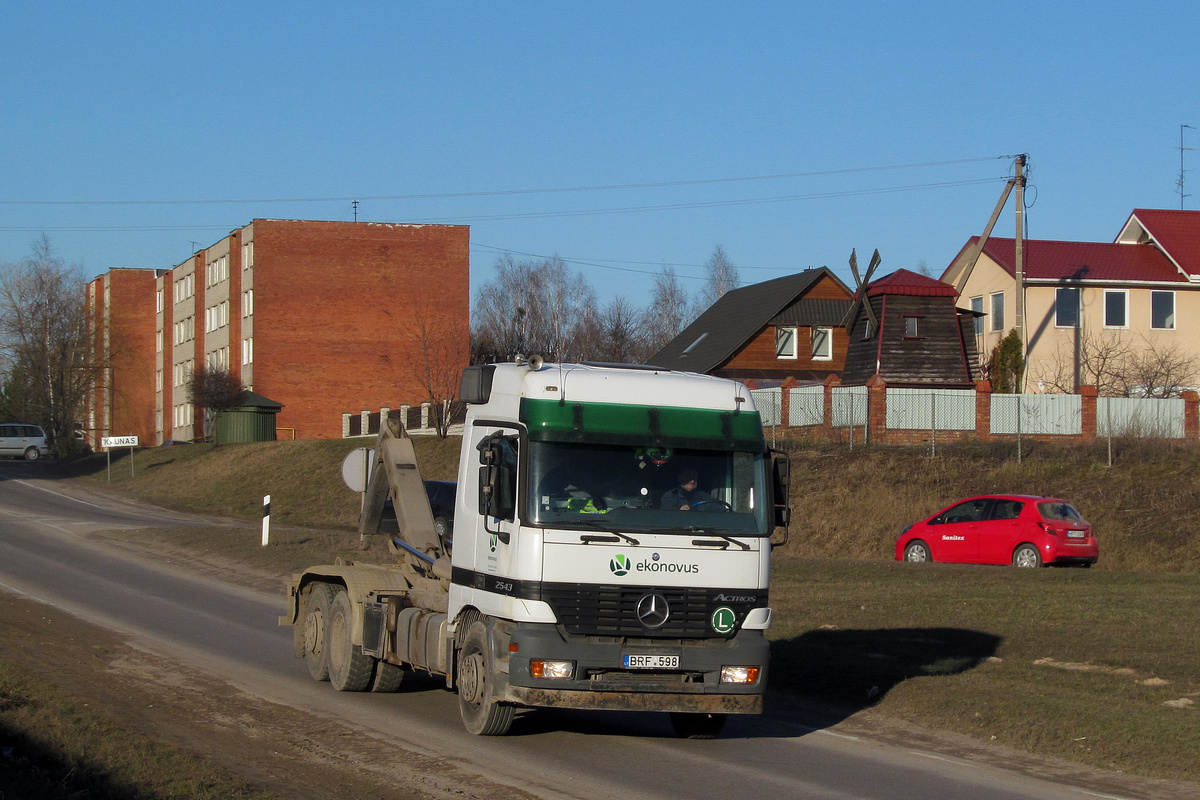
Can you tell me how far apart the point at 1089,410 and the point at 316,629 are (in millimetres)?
28412

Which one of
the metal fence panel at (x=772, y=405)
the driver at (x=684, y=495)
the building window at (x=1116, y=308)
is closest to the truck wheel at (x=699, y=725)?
the driver at (x=684, y=495)

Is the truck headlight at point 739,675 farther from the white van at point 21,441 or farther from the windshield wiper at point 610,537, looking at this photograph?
the white van at point 21,441

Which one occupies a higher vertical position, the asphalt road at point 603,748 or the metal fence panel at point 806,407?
the metal fence panel at point 806,407

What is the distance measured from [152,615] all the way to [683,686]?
10215mm

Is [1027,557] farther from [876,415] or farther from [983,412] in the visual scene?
[983,412]

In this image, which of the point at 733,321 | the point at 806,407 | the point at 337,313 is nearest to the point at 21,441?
the point at 337,313

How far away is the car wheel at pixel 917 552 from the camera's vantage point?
26.4 metres

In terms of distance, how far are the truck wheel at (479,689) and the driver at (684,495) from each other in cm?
165

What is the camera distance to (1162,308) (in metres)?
50.6

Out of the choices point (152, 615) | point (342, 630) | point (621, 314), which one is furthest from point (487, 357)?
point (342, 630)

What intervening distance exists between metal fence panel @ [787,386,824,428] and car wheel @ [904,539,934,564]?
10496 mm

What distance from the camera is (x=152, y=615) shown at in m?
17.0

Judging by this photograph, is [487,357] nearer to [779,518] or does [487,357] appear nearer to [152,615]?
[152,615]

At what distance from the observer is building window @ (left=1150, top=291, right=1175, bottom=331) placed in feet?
166
